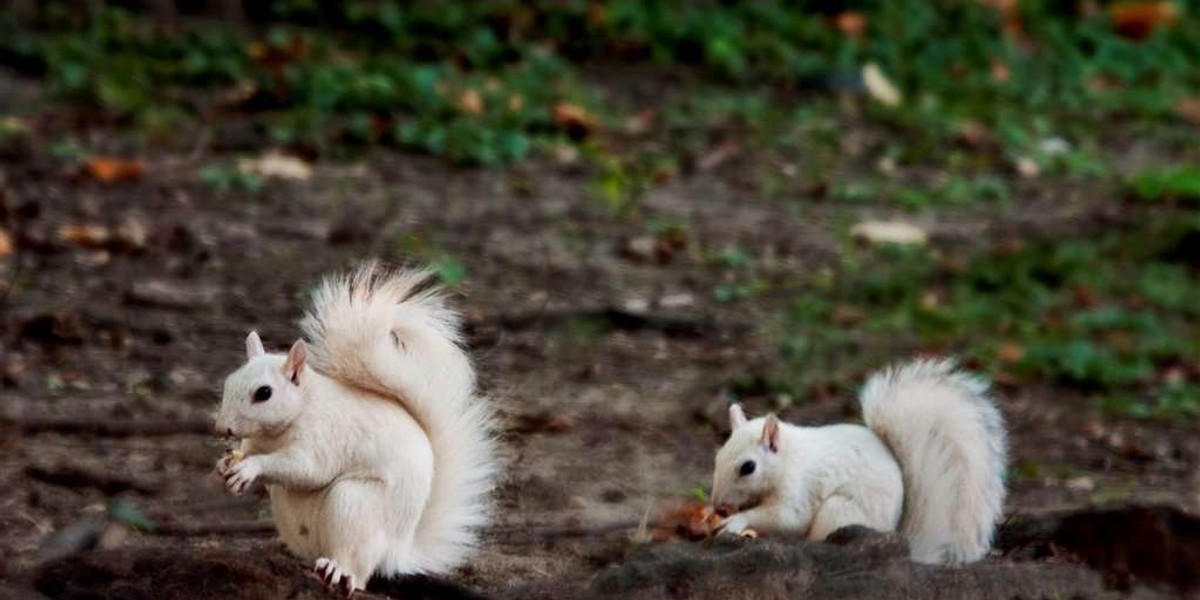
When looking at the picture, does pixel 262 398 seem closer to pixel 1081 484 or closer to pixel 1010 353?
pixel 1081 484

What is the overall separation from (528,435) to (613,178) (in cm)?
364

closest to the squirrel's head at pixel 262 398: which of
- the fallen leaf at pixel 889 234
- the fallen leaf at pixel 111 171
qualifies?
the fallen leaf at pixel 111 171

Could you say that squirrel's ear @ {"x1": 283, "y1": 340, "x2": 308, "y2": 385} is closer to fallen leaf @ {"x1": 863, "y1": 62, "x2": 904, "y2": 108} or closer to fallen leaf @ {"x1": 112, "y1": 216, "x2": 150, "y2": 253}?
fallen leaf @ {"x1": 112, "y1": 216, "x2": 150, "y2": 253}

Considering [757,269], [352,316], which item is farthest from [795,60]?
[352,316]

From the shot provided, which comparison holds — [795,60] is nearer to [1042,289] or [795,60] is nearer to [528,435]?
[1042,289]

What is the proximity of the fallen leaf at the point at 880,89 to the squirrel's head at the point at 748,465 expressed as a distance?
756 cm

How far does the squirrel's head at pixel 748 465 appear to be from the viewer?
4.48m

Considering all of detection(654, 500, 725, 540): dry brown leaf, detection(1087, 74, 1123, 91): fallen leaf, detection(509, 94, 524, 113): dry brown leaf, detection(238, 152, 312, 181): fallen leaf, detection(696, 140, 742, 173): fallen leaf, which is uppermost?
detection(1087, 74, 1123, 91): fallen leaf

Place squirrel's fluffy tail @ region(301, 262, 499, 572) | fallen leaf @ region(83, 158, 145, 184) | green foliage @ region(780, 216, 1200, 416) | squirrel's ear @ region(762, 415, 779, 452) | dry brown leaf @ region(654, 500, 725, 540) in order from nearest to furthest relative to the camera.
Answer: squirrel's fluffy tail @ region(301, 262, 499, 572), squirrel's ear @ region(762, 415, 779, 452), dry brown leaf @ region(654, 500, 725, 540), green foliage @ region(780, 216, 1200, 416), fallen leaf @ region(83, 158, 145, 184)

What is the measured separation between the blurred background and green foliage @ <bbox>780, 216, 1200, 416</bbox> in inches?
0.8

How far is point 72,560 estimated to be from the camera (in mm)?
3928

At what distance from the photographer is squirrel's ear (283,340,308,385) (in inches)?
153

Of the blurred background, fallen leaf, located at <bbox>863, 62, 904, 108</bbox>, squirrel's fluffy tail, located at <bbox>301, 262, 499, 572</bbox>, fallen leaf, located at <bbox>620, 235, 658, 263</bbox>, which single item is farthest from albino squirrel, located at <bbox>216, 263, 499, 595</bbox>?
fallen leaf, located at <bbox>863, 62, 904, 108</bbox>

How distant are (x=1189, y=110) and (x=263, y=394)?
9.44m
